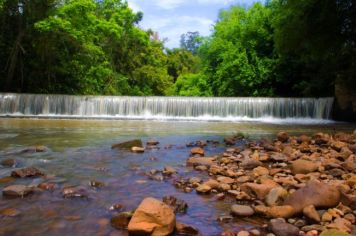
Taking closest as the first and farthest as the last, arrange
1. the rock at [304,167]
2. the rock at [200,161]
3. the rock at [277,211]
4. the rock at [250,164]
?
the rock at [277,211]
the rock at [304,167]
the rock at [250,164]
the rock at [200,161]

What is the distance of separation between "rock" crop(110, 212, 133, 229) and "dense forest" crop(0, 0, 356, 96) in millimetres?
14745

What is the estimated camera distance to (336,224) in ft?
13.3

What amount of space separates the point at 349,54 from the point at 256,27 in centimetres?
1043

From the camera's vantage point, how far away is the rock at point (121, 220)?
4270 millimetres

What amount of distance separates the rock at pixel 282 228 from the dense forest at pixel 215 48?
14423 mm

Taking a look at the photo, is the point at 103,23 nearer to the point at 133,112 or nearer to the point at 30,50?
the point at 30,50

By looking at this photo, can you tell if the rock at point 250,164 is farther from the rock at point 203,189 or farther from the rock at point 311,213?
the rock at point 311,213

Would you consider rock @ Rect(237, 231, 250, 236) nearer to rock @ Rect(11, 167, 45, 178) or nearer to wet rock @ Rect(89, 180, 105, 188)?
wet rock @ Rect(89, 180, 105, 188)

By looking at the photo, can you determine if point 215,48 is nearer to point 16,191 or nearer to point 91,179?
point 91,179

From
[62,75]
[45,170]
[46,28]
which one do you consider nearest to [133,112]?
[46,28]

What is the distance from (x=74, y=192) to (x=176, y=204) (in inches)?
57.7

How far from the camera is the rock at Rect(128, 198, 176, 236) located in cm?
395

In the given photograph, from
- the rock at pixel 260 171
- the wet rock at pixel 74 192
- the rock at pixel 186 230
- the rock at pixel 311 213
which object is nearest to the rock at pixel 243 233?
the rock at pixel 186 230

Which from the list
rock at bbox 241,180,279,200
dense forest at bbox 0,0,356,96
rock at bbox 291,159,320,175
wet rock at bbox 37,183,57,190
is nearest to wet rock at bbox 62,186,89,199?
wet rock at bbox 37,183,57,190
